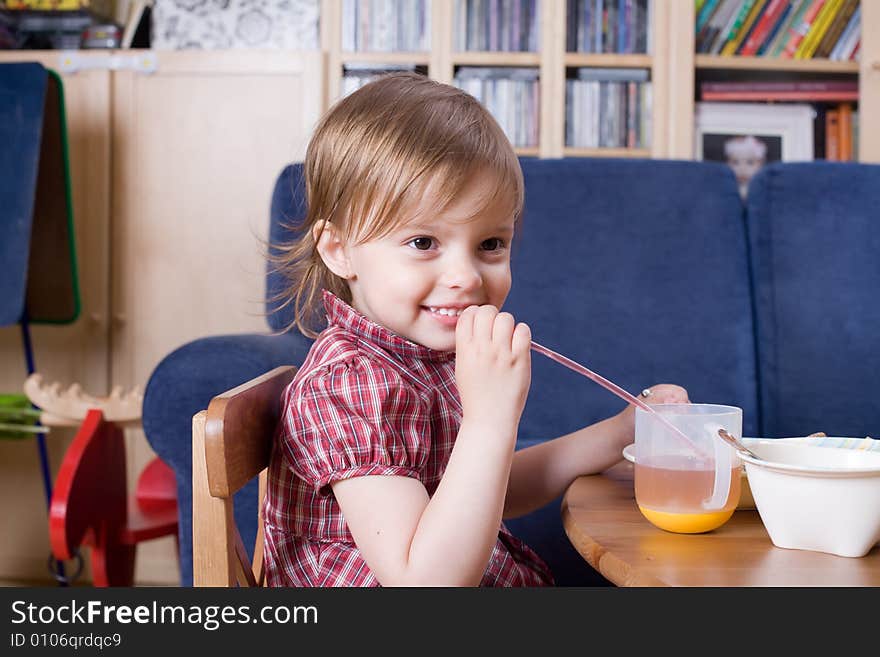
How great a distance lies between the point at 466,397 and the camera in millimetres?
716

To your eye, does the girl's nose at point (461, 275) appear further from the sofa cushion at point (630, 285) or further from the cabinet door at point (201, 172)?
the cabinet door at point (201, 172)

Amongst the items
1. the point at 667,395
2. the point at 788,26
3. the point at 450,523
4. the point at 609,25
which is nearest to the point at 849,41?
the point at 788,26

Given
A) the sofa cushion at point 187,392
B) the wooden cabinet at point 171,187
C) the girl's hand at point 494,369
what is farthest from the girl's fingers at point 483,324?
the wooden cabinet at point 171,187

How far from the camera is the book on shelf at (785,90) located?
2.70m

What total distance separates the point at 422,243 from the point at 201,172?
6.18 ft

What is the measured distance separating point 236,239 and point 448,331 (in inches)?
72.0

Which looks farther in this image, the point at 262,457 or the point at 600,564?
the point at 262,457

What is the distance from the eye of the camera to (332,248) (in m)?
0.93

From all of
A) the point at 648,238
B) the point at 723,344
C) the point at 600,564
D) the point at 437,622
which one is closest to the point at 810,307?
the point at 723,344

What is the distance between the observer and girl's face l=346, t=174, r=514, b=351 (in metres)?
0.83

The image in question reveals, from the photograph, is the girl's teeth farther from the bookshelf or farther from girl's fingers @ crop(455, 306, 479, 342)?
the bookshelf

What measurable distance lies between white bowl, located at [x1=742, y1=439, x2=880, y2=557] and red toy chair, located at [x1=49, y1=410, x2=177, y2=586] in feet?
5.19

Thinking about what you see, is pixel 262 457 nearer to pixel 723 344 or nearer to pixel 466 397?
pixel 466 397

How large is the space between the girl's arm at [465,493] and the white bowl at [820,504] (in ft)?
0.61
